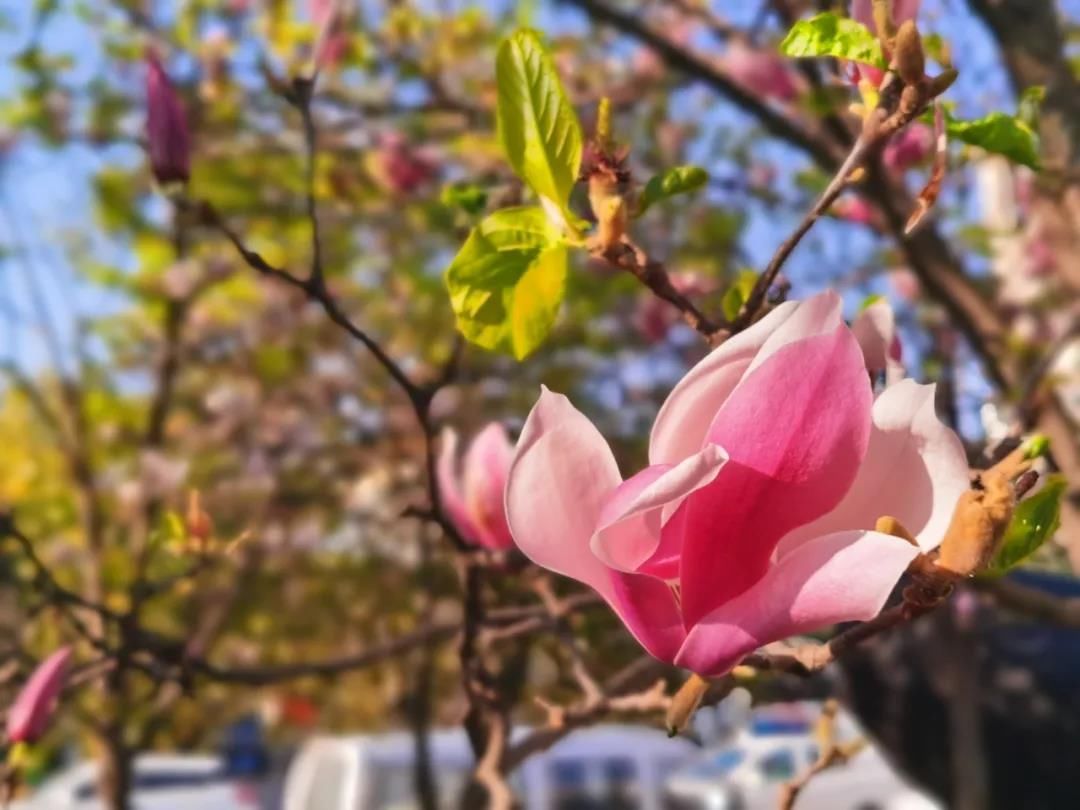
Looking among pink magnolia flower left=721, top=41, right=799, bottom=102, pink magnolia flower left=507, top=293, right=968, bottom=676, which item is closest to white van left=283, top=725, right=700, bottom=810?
pink magnolia flower left=721, top=41, right=799, bottom=102

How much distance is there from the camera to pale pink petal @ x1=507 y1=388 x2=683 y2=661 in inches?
15.9

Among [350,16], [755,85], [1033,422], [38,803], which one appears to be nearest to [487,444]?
[1033,422]

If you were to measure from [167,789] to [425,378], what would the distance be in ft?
13.7

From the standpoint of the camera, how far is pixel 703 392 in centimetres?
40

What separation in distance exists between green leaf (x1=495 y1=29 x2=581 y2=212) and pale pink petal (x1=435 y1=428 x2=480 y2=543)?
1.10 ft

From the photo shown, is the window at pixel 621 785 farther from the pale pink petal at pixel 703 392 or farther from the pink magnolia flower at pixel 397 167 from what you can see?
the pale pink petal at pixel 703 392

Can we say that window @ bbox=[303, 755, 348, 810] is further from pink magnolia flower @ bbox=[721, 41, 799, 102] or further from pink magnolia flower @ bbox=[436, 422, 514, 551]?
pink magnolia flower @ bbox=[436, 422, 514, 551]

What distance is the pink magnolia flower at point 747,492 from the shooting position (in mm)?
378

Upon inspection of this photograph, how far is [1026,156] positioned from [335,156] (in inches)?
65.8

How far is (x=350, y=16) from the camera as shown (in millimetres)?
2213

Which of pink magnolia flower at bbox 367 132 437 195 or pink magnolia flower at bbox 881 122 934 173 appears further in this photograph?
pink magnolia flower at bbox 367 132 437 195

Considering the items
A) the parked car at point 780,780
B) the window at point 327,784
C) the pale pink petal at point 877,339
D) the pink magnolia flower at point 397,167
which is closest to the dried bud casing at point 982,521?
the pale pink petal at point 877,339

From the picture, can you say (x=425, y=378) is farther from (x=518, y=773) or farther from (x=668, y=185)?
(x=518, y=773)

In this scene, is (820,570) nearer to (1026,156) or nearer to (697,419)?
(697,419)
